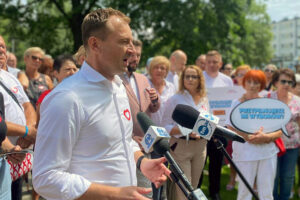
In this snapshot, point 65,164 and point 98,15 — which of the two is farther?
point 98,15

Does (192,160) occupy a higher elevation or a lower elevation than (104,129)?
lower

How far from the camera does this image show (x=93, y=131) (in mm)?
1663

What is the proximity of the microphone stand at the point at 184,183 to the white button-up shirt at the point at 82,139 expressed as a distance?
33cm

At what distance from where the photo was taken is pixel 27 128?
3.12 m

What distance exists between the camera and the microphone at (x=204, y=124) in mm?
2141

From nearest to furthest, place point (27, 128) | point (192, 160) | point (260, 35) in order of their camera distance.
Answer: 1. point (27, 128)
2. point (192, 160)
3. point (260, 35)

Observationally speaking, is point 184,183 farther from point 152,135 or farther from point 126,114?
point 126,114

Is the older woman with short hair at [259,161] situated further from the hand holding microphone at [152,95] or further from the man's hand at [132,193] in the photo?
the man's hand at [132,193]

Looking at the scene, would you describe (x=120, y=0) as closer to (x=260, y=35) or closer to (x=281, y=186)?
(x=281, y=186)

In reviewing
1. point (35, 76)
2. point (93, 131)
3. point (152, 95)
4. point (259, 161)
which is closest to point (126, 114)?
point (93, 131)

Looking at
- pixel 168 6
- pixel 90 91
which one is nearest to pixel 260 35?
pixel 168 6

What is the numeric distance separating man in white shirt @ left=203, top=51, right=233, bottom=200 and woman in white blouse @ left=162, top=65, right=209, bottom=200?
3.45 ft

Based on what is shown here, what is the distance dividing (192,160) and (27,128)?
256 cm

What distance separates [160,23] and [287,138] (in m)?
13.0
